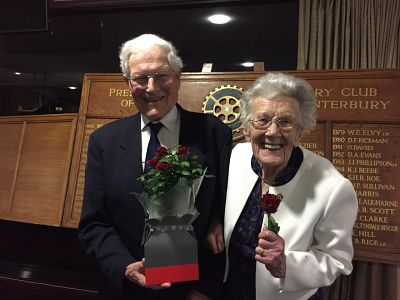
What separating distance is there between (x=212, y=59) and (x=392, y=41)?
1088mm

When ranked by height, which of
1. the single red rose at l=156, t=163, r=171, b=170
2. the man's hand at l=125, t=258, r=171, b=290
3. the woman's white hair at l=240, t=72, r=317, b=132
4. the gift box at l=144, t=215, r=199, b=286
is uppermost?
the woman's white hair at l=240, t=72, r=317, b=132

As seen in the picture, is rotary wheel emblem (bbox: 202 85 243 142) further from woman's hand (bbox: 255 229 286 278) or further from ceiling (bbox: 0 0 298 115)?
woman's hand (bbox: 255 229 286 278)

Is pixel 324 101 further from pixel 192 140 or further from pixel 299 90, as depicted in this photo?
pixel 192 140

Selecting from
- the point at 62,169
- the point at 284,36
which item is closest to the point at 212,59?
the point at 284,36

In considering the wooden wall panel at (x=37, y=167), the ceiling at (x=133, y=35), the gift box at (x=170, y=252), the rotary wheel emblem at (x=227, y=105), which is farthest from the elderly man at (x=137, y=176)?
the ceiling at (x=133, y=35)

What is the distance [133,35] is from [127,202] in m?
1.80

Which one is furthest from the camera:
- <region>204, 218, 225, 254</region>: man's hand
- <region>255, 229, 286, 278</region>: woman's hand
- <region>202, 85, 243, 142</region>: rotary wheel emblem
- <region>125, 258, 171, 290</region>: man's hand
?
<region>202, 85, 243, 142</region>: rotary wheel emblem

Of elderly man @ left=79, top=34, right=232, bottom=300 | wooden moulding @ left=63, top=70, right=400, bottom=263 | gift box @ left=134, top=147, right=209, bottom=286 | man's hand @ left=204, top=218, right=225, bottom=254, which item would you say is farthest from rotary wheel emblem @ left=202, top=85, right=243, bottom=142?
gift box @ left=134, top=147, right=209, bottom=286

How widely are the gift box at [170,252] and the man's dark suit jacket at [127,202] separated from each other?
0.16 meters

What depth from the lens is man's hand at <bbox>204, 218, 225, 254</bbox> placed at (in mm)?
1327

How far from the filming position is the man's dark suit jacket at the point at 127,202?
4.22 ft

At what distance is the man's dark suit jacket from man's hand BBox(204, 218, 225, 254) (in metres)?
0.03

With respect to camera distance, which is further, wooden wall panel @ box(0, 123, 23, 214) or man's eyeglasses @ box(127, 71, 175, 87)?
wooden wall panel @ box(0, 123, 23, 214)

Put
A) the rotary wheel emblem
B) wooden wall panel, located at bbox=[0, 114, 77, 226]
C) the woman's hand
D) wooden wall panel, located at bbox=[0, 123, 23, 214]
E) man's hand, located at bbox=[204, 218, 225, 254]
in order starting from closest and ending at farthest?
the woman's hand, man's hand, located at bbox=[204, 218, 225, 254], the rotary wheel emblem, wooden wall panel, located at bbox=[0, 114, 77, 226], wooden wall panel, located at bbox=[0, 123, 23, 214]
